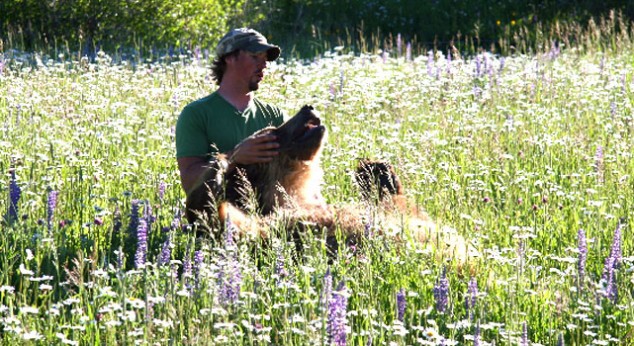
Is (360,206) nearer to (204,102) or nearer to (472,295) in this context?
(204,102)

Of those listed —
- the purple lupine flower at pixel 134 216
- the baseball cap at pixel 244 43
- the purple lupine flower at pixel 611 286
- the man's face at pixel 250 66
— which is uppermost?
the baseball cap at pixel 244 43

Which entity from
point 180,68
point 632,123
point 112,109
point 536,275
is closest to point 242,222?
point 536,275

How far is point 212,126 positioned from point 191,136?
0.50ft

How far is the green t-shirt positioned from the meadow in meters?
0.38

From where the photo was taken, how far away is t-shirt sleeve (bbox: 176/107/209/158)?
17.9 ft

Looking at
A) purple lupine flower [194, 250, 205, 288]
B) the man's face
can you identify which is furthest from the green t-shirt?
purple lupine flower [194, 250, 205, 288]

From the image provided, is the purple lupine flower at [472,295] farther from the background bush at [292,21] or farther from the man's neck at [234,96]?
the background bush at [292,21]

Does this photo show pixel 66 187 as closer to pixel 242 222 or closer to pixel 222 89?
pixel 222 89

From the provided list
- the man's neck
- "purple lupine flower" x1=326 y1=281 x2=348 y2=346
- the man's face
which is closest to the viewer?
"purple lupine flower" x1=326 y1=281 x2=348 y2=346

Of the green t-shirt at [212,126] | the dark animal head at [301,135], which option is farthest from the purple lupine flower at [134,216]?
the dark animal head at [301,135]

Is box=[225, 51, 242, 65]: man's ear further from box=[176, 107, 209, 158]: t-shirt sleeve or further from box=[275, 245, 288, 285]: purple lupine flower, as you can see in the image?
box=[275, 245, 288, 285]: purple lupine flower

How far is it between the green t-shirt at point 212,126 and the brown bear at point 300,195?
0.33 metres

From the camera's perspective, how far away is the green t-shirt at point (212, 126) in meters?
5.47

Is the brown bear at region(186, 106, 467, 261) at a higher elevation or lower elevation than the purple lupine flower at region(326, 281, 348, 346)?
higher
